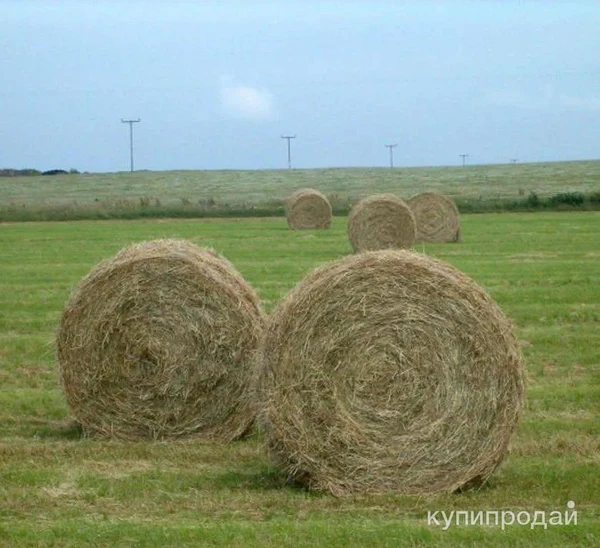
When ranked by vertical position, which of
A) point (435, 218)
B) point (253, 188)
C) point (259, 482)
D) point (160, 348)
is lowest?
point (259, 482)

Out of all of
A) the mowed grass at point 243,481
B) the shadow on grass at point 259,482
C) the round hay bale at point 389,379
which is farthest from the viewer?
the shadow on grass at point 259,482

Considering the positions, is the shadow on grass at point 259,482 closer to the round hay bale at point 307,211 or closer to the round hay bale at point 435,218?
the round hay bale at point 435,218

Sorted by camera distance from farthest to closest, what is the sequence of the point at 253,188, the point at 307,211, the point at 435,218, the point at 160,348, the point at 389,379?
the point at 253,188 → the point at 307,211 → the point at 435,218 → the point at 160,348 → the point at 389,379

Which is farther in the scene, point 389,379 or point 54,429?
point 54,429

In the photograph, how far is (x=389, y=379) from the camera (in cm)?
895

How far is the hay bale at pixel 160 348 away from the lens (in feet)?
35.7

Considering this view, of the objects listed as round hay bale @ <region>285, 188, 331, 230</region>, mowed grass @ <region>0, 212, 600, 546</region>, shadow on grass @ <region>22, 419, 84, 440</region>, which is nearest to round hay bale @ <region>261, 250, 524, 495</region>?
mowed grass @ <region>0, 212, 600, 546</region>

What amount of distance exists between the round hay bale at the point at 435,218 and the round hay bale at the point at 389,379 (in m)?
25.0

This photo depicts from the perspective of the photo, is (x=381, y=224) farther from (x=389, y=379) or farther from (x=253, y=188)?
(x=253, y=188)

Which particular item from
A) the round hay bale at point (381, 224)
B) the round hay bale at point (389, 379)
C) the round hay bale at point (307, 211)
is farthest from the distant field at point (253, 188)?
the round hay bale at point (389, 379)

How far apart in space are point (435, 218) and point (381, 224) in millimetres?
4663

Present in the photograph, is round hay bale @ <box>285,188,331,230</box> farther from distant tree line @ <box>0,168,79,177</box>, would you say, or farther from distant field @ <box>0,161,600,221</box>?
distant tree line @ <box>0,168,79,177</box>

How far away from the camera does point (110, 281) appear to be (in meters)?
11.1

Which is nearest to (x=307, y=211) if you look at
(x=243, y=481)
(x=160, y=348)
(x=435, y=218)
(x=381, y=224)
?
(x=435, y=218)
